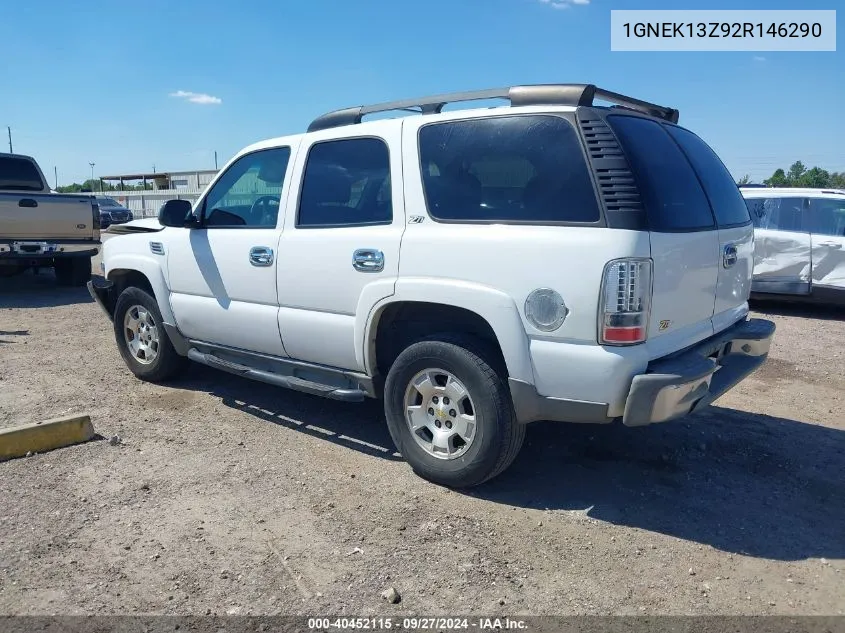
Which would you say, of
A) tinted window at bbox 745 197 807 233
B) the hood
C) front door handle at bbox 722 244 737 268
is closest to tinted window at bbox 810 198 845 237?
tinted window at bbox 745 197 807 233

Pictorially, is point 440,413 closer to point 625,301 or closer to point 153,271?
point 625,301

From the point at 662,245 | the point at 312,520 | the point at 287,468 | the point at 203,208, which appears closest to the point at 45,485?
the point at 287,468

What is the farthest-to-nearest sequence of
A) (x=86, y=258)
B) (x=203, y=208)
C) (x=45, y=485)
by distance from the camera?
(x=86, y=258) → (x=203, y=208) → (x=45, y=485)

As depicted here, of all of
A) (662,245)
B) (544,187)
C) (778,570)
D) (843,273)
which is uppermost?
(544,187)

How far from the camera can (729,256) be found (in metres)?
3.96

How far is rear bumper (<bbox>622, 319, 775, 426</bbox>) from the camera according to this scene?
3.22 meters

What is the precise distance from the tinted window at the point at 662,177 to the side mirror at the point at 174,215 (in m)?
3.23

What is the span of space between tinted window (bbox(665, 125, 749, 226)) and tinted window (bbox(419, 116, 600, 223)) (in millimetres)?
995

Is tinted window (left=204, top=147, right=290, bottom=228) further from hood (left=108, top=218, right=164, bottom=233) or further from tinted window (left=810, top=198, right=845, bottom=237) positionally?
tinted window (left=810, top=198, right=845, bottom=237)

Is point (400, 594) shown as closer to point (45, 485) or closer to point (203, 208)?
point (45, 485)

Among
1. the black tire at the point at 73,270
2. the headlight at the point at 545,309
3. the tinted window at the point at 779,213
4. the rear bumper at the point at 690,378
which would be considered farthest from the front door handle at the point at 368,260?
the black tire at the point at 73,270

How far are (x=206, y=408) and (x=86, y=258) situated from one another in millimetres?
7925

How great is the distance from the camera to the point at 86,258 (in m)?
11.9

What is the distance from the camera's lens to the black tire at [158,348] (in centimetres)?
569
